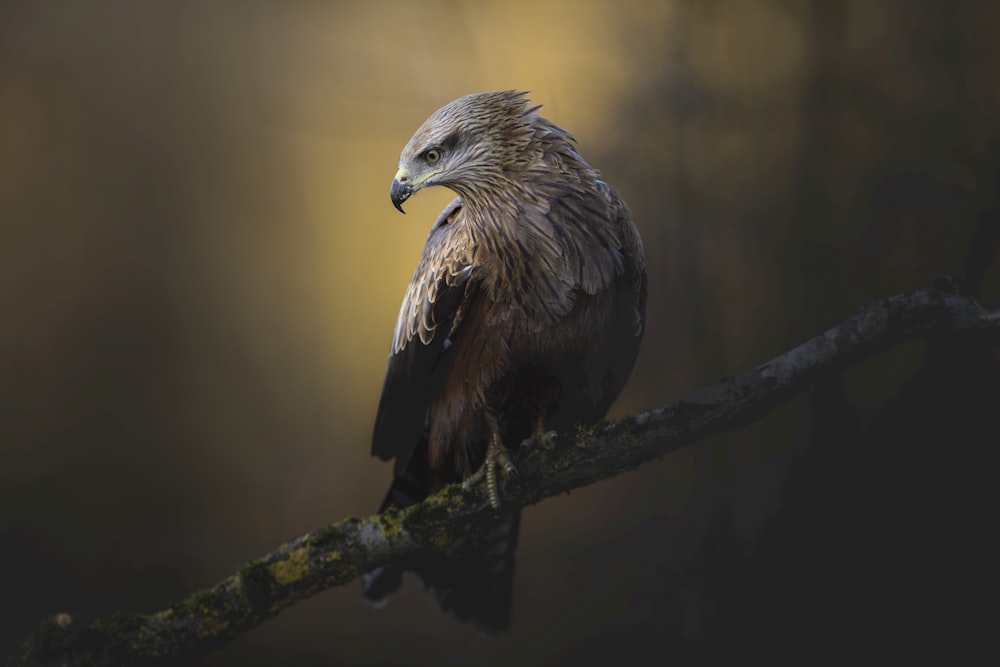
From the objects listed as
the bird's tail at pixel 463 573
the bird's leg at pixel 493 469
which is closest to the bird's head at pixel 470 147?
the bird's leg at pixel 493 469

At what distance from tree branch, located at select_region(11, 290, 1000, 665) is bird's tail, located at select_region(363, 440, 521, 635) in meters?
0.16

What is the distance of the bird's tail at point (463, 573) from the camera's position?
4.97 feet

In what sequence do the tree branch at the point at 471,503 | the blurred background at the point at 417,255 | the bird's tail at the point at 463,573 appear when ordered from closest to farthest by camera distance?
the tree branch at the point at 471,503
the blurred background at the point at 417,255
the bird's tail at the point at 463,573

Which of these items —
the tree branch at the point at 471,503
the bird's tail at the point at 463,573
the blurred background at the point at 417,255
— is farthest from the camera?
the bird's tail at the point at 463,573

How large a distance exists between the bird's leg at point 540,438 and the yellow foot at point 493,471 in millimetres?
41

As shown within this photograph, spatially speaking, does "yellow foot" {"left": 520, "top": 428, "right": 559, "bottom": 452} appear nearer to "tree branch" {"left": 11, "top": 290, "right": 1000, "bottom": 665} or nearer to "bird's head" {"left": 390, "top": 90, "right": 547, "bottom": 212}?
"tree branch" {"left": 11, "top": 290, "right": 1000, "bottom": 665}

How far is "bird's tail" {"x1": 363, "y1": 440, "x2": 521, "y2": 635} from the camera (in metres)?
1.52

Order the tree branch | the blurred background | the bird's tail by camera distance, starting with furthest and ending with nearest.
A: the bird's tail → the blurred background → the tree branch

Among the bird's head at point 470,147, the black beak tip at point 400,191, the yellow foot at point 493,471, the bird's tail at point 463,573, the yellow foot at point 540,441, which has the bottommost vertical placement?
the bird's tail at point 463,573

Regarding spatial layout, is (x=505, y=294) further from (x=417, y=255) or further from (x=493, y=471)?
(x=417, y=255)

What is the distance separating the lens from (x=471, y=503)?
1342 millimetres

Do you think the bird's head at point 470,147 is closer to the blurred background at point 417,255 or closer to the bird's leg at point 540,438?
the blurred background at point 417,255

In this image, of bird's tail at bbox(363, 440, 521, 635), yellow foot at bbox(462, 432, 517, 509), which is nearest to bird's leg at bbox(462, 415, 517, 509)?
yellow foot at bbox(462, 432, 517, 509)

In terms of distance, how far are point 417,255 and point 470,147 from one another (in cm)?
45
